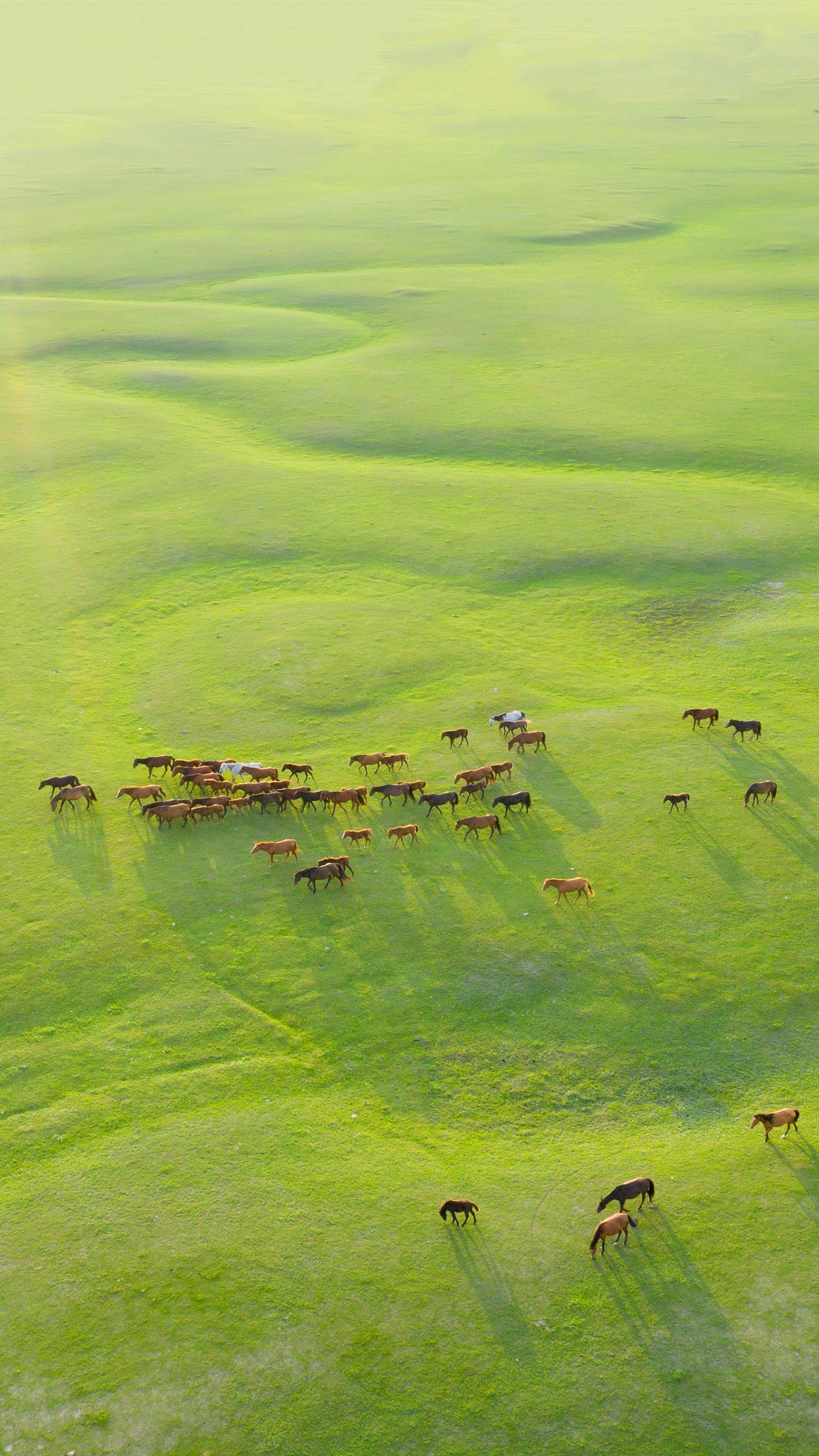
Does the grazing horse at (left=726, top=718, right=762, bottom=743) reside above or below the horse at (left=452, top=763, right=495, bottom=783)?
above

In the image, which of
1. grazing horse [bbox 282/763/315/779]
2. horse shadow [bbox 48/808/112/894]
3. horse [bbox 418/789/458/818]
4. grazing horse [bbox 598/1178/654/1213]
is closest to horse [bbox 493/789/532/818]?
horse [bbox 418/789/458/818]

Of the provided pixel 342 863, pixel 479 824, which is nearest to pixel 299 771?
pixel 342 863

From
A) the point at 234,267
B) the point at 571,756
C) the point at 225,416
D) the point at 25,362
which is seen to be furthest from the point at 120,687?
the point at 234,267

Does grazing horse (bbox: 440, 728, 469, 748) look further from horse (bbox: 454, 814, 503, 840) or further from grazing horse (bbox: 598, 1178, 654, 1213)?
grazing horse (bbox: 598, 1178, 654, 1213)

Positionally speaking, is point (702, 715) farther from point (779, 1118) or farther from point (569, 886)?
point (779, 1118)

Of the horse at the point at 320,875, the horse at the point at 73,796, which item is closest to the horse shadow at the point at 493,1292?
the horse at the point at 320,875
